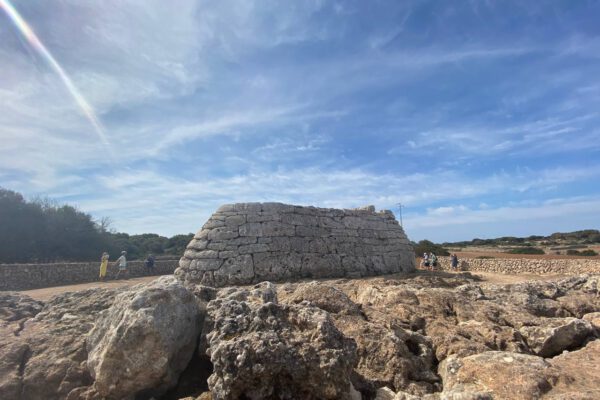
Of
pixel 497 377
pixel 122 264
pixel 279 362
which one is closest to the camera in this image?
pixel 497 377

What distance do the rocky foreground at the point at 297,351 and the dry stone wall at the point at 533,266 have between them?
17.5 metres

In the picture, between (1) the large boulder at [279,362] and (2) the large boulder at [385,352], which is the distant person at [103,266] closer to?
(2) the large boulder at [385,352]

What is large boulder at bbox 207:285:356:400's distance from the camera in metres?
2.69

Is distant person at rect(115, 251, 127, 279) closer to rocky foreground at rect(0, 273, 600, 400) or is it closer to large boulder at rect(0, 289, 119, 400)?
large boulder at rect(0, 289, 119, 400)

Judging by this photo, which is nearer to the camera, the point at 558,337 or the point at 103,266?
the point at 558,337

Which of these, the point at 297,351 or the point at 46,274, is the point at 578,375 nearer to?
the point at 297,351

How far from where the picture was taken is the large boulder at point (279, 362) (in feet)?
8.82

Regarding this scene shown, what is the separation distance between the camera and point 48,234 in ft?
91.6

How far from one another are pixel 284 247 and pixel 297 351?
286 inches

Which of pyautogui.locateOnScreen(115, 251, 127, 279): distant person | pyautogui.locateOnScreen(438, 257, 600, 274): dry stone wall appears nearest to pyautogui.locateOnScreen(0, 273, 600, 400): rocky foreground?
pyautogui.locateOnScreen(115, 251, 127, 279): distant person

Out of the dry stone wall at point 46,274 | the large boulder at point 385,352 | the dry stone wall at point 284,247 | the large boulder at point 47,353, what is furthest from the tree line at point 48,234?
the large boulder at point 385,352

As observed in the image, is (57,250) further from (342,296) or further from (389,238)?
(342,296)

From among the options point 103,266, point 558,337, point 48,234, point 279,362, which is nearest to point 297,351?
point 279,362

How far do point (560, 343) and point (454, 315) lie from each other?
3.59 ft
